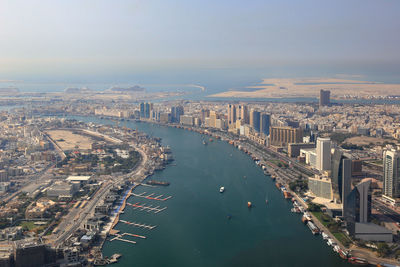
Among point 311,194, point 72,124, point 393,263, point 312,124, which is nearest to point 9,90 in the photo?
point 72,124

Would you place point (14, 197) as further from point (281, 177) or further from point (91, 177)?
point (281, 177)

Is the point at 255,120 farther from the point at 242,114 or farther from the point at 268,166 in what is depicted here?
the point at 268,166

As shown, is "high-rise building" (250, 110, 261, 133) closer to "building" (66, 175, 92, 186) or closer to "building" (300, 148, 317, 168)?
"building" (300, 148, 317, 168)

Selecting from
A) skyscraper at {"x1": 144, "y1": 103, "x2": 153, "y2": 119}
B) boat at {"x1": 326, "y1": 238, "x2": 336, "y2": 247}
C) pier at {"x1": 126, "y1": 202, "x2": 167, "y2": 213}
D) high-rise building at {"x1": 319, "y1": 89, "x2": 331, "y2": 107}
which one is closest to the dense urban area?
boat at {"x1": 326, "y1": 238, "x2": 336, "y2": 247}

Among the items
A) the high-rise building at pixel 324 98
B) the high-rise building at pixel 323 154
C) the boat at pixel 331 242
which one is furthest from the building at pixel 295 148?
the high-rise building at pixel 324 98

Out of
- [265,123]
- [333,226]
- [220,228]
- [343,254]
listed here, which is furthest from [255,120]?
[343,254]

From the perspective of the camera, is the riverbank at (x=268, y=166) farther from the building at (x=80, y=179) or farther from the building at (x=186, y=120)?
the building at (x=80, y=179)

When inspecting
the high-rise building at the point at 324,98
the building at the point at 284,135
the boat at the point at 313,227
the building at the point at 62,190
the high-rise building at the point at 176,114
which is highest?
the high-rise building at the point at 324,98
